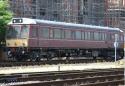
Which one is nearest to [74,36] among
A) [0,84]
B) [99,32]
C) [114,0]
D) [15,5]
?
[99,32]

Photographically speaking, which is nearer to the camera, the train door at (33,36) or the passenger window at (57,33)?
the train door at (33,36)

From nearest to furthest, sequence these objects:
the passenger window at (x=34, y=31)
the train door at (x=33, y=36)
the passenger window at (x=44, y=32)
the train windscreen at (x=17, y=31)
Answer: the train door at (x=33, y=36), the passenger window at (x=34, y=31), the train windscreen at (x=17, y=31), the passenger window at (x=44, y=32)

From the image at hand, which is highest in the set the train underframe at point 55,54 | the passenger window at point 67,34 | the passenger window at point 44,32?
the passenger window at point 44,32

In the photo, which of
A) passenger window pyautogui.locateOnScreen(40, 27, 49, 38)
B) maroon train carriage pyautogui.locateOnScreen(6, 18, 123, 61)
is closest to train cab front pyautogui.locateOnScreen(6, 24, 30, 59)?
maroon train carriage pyautogui.locateOnScreen(6, 18, 123, 61)

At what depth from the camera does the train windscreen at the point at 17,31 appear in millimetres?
36406

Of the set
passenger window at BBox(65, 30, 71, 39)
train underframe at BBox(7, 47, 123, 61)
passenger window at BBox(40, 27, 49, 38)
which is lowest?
train underframe at BBox(7, 47, 123, 61)

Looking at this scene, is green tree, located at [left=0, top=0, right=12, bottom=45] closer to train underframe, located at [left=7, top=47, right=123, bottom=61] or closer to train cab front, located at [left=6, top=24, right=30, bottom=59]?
train cab front, located at [left=6, top=24, right=30, bottom=59]

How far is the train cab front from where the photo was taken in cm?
3625

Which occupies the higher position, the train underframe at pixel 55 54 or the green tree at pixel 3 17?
the green tree at pixel 3 17

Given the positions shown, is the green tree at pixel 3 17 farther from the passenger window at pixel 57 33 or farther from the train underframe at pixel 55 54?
the passenger window at pixel 57 33

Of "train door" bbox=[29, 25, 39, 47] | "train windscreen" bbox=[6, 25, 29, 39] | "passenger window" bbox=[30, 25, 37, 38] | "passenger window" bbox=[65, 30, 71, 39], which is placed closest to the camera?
"train door" bbox=[29, 25, 39, 47]

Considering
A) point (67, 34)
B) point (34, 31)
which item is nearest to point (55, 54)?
point (67, 34)

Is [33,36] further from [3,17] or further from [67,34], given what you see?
[3,17]

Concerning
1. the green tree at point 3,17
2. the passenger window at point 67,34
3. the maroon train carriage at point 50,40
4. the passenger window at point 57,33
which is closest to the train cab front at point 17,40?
the maroon train carriage at point 50,40
